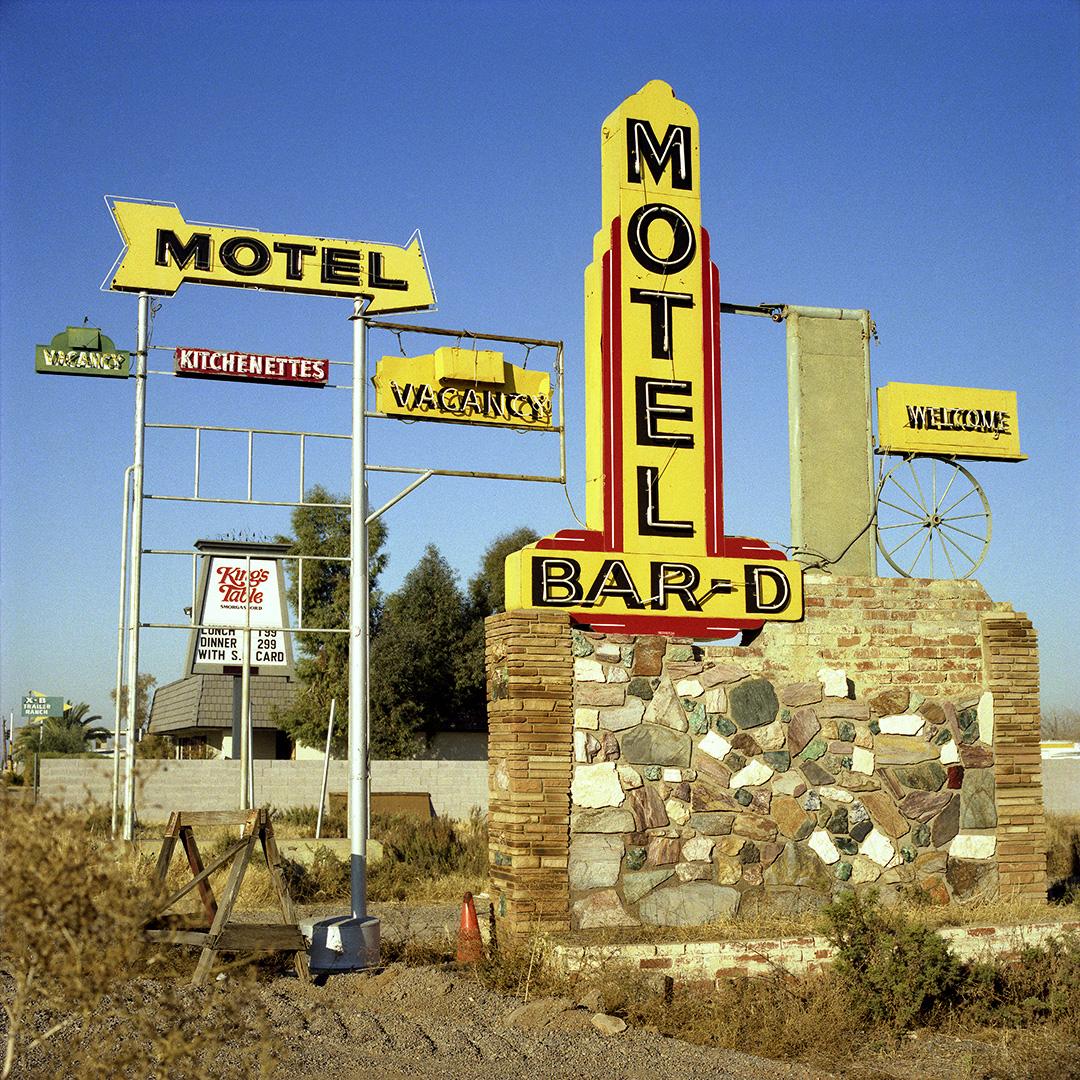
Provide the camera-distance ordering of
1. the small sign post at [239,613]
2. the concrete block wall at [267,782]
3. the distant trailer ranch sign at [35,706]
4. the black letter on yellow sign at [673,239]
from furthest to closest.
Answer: the distant trailer ranch sign at [35,706] → the concrete block wall at [267,782] → the small sign post at [239,613] → the black letter on yellow sign at [673,239]

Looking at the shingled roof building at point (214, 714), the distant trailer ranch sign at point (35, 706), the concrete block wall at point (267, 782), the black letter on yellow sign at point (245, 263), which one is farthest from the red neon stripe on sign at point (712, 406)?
the distant trailer ranch sign at point (35, 706)

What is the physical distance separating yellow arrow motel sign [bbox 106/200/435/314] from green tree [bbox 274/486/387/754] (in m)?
17.9

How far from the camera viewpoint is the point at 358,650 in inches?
523

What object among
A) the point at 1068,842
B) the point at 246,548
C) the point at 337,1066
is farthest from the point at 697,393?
the point at 1068,842

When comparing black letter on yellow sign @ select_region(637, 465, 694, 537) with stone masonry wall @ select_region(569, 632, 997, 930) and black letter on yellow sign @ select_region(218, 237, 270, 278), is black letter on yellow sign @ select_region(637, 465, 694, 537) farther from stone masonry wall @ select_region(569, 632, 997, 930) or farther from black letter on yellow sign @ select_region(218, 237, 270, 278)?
black letter on yellow sign @ select_region(218, 237, 270, 278)

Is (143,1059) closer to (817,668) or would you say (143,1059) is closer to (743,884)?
(743,884)

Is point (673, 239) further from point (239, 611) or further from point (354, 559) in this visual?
point (239, 611)

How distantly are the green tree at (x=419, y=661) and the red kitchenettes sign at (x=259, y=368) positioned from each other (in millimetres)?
19748

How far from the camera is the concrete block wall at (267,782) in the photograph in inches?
989

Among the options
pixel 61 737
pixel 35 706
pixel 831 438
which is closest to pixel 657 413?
pixel 831 438

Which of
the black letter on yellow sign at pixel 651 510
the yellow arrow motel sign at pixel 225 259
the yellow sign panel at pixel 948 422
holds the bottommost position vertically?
the black letter on yellow sign at pixel 651 510

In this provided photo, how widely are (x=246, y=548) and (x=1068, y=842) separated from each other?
15574 millimetres

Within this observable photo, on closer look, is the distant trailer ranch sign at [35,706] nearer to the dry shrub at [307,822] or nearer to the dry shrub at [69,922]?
the dry shrub at [307,822]

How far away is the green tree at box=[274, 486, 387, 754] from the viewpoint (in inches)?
1508
